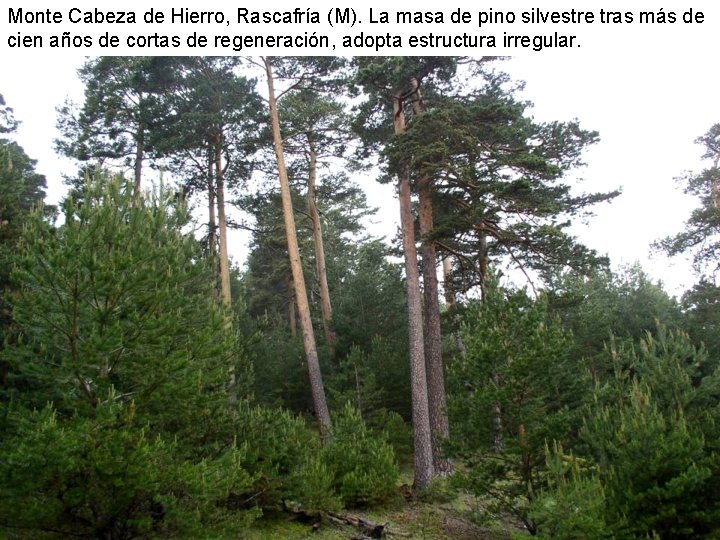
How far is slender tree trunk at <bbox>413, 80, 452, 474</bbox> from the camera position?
532 inches

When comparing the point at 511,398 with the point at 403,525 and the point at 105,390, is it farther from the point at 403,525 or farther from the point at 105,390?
the point at 105,390

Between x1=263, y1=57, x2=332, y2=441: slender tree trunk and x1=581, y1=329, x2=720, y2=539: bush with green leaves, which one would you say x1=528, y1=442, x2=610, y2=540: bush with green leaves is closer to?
x1=581, y1=329, x2=720, y2=539: bush with green leaves

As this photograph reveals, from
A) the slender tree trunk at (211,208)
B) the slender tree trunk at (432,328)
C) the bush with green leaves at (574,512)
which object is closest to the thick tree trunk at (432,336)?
the slender tree trunk at (432,328)

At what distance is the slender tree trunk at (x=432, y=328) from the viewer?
13.5 meters

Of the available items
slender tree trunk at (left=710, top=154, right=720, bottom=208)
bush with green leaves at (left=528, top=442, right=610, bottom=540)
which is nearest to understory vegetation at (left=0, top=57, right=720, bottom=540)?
bush with green leaves at (left=528, top=442, right=610, bottom=540)

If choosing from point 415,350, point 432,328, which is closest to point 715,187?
point 432,328

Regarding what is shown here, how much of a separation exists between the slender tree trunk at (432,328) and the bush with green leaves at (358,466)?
175 cm

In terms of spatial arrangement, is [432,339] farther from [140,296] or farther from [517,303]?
[140,296]

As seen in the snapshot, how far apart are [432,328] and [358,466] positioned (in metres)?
4.16

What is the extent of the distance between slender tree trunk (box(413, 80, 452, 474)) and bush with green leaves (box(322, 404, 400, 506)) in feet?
5.75

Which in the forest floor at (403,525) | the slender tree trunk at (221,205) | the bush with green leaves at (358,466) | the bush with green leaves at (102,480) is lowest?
→ the forest floor at (403,525)

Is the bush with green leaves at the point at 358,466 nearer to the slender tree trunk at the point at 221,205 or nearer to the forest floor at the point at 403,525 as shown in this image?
the forest floor at the point at 403,525

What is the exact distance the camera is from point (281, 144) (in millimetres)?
17031

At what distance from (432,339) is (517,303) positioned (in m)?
4.63
